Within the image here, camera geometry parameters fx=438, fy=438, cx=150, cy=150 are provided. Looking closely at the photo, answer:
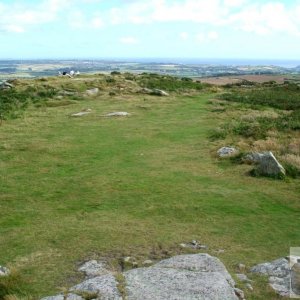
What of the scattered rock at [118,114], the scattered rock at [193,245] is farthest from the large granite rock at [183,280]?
the scattered rock at [118,114]

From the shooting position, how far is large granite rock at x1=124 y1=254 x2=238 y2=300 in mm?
7758

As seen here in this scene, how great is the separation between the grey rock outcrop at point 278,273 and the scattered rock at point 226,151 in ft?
32.6

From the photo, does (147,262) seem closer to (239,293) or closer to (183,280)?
(183,280)

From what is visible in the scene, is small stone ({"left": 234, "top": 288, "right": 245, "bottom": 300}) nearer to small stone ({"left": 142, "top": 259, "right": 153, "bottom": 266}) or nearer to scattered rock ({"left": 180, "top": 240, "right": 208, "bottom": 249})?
small stone ({"left": 142, "top": 259, "right": 153, "bottom": 266})

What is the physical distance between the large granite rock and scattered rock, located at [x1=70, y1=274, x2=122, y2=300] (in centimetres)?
25

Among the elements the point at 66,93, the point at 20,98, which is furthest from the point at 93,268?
the point at 66,93

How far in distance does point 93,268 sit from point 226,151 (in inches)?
445

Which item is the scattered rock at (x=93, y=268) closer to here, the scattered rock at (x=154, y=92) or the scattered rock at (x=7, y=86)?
the scattered rock at (x=154, y=92)

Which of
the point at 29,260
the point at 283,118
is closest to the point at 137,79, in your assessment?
the point at 283,118

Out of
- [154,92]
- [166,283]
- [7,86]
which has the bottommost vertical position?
[166,283]

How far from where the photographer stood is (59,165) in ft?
60.0

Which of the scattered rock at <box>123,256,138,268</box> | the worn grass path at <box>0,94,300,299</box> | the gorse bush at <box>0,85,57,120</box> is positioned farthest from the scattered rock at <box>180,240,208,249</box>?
the gorse bush at <box>0,85,57,120</box>

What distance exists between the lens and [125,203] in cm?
1387

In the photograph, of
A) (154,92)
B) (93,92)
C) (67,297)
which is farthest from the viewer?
(154,92)
